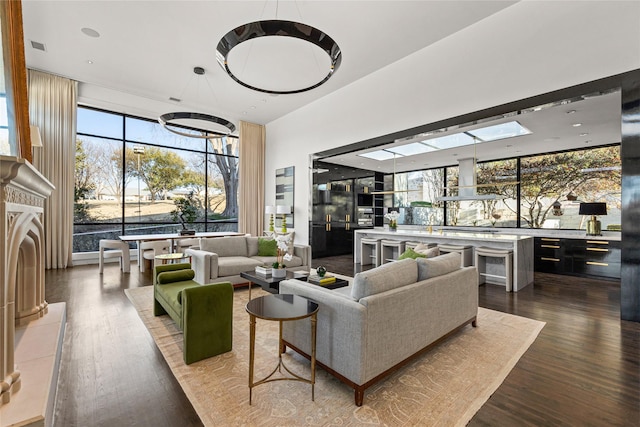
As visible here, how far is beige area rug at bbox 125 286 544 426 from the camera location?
1818mm

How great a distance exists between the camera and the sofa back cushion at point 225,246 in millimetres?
5082

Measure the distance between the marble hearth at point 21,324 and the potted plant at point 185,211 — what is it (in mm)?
4270

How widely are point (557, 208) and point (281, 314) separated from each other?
8001 mm

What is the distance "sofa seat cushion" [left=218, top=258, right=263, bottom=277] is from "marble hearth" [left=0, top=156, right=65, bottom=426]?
2071mm

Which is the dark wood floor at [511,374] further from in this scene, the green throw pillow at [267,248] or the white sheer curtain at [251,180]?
the white sheer curtain at [251,180]

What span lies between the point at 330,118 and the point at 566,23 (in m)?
4.53

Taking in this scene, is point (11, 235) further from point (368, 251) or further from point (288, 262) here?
point (368, 251)

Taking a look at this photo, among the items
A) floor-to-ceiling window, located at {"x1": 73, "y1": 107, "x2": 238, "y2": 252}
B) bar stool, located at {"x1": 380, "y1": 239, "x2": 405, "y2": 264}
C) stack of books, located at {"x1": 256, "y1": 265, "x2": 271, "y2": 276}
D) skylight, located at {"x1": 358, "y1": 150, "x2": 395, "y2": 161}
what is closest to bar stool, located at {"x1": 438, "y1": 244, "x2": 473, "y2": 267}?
bar stool, located at {"x1": 380, "y1": 239, "x2": 405, "y2": 264}

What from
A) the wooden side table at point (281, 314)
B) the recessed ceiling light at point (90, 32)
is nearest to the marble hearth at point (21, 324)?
the wooden side table at point (281, 314)

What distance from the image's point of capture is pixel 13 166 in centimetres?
151

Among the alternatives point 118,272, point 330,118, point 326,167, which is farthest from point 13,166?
point 326,167

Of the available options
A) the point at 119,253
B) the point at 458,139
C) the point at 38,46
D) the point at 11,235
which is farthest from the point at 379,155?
→ the point at 38,46

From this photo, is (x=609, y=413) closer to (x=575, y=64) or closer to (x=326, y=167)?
(x=575, y=64)

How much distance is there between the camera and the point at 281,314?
196 cm
